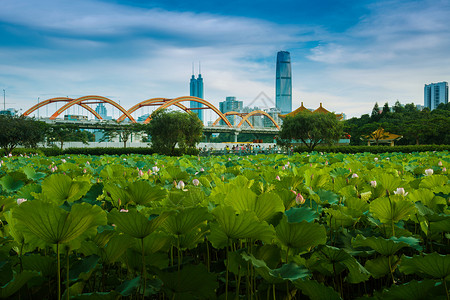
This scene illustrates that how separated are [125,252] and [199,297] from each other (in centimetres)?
35

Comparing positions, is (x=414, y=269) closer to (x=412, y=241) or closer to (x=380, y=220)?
(x=412, y=241)

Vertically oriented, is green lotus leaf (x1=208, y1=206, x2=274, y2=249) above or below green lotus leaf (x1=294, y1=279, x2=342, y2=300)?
above

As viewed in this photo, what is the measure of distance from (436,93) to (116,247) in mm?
201621

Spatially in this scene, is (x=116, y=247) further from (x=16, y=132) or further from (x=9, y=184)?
(x=16, y=132)

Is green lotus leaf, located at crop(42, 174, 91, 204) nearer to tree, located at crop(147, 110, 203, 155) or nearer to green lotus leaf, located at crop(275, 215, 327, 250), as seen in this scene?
green lotus leaf, located at crop(275, 215, 327, 250)

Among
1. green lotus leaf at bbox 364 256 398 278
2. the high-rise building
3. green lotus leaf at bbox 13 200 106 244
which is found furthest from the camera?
the high-rise building

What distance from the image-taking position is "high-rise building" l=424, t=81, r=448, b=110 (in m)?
169

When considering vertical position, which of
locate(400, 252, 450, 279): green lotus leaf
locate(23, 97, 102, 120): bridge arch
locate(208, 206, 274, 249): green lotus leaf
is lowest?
locate(400, 252, 450, 279): green lotus leaf

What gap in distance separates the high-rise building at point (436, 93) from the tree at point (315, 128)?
166286mm

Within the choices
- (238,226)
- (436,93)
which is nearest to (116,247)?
(238,226)

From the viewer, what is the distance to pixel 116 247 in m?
1.22

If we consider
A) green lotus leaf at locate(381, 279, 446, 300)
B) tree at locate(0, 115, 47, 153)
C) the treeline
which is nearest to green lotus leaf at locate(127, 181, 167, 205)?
green lotus leaf at locate(381, 279, 446, 300)

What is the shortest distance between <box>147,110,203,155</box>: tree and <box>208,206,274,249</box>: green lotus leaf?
27.7 meters

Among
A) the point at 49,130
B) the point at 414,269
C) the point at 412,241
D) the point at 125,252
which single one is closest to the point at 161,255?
the point at 125,252
